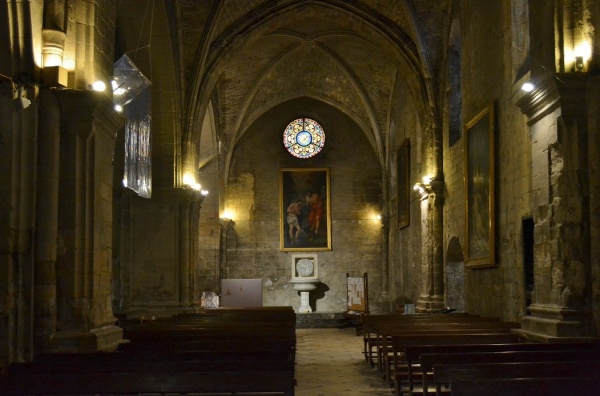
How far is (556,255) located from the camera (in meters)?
8.58

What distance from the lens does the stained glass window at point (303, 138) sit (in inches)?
1131

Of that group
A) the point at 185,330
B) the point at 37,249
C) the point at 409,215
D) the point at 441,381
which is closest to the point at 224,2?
the point at 409,215

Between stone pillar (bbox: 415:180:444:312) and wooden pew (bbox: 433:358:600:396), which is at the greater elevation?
stone pillar (bbox: 415:180:444:312)

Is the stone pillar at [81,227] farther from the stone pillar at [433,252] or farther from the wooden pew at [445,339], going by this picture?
the stone pillar at [433,252]

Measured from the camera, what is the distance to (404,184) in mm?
23562

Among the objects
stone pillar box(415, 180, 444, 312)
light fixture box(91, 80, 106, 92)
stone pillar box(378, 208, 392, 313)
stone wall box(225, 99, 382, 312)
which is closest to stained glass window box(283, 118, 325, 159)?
stone wall box(225, 99, 382, 312)

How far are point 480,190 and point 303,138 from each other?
14858mm

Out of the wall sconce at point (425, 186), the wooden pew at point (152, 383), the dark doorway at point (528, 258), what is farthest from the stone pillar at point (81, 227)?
the wall sconce at point (425, 186)

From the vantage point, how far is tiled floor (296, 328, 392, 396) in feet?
34.5

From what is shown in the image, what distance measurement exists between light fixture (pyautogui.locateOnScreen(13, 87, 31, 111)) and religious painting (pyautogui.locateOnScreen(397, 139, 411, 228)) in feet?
51.0

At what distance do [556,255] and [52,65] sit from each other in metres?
6.43

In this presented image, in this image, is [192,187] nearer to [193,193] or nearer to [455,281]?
[193,193]

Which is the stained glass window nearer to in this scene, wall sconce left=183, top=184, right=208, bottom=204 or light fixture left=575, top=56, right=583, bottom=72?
wall sconce left=183, top=184, right=208, bottom=204

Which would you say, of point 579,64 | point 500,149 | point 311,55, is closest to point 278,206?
point 311,55
